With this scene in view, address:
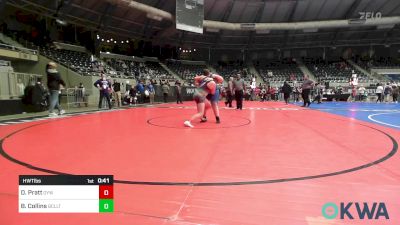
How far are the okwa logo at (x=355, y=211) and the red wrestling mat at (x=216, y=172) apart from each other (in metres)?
0.03

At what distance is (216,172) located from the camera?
10.2 ft

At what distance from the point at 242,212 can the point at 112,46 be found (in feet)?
109

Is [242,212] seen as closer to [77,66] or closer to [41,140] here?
[41,140]

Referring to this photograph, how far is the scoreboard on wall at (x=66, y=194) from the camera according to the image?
192cm

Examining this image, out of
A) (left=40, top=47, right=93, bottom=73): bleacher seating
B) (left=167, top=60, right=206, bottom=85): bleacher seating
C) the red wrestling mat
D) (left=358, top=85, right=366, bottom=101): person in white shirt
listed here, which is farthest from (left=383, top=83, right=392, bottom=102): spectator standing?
(left=40, top=47, right=93, bottom=73): bleacher seating

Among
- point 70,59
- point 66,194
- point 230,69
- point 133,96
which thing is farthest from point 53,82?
point 230,69

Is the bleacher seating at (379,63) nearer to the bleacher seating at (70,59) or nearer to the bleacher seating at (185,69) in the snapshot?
the bleacher seating at (185,69)

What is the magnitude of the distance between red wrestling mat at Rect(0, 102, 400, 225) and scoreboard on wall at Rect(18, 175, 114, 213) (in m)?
0.08

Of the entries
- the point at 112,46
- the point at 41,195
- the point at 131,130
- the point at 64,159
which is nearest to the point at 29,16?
the point at 112,46

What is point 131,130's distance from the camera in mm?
6184

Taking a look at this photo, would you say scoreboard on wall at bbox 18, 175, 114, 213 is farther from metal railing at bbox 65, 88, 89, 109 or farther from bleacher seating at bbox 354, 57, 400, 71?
A: bleacher seating at bbox 354, 57, 400, 71

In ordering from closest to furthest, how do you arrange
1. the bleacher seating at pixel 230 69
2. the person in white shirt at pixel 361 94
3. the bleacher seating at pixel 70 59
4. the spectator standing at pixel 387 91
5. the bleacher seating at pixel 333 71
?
the bleacher seating at pixel 70 59 → the spectator standing at pixel 387 91 → the person in white shirt at pixel 361 94 → the bleacher seating at pixel 333 71 → the bleacher seating at pixel 230 69

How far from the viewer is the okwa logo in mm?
2076

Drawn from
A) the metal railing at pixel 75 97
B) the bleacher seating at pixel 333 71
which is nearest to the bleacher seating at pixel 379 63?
the bleacher seating at pixel 333 71
